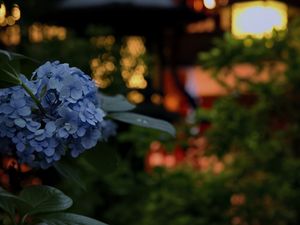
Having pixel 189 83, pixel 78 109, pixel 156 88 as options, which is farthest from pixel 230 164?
pixel 189 83

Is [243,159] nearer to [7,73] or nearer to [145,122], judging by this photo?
[145,122]

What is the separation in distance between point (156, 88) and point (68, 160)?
9.74 feet

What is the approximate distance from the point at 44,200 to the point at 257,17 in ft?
9.54

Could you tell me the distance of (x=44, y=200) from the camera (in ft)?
4.30

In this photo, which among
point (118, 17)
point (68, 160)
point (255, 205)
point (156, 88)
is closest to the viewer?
point (68, 160)

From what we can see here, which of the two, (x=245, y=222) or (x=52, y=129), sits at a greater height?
(x=52, y=129)

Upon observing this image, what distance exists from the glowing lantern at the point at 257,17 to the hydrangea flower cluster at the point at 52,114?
8.80 feet

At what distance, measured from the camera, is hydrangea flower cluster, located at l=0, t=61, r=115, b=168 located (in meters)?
1.30

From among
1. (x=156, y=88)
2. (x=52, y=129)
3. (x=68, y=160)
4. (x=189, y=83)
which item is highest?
(x=52, y=129)

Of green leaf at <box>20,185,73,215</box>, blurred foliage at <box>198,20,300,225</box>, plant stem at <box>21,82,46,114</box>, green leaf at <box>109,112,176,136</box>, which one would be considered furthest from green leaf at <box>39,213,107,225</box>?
blurred foliage at <box>198,20,300,225</box>

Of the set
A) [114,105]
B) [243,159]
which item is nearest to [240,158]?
[243,159]

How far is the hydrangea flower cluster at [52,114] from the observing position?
1302 millimetres

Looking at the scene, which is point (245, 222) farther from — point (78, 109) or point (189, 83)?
point (189, 83)

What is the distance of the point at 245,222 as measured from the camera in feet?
11.8
